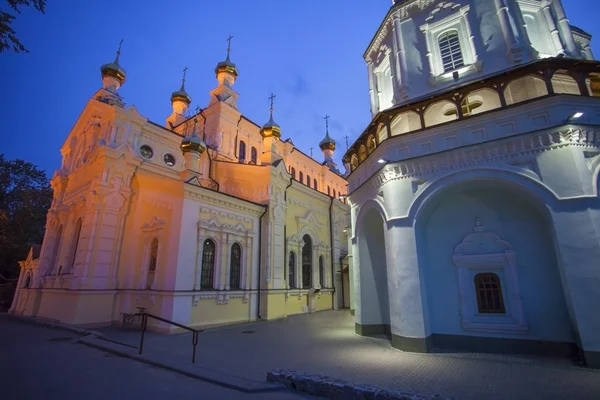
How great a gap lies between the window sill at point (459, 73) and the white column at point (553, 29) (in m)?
2.47

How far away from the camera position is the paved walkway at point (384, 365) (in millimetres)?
4945

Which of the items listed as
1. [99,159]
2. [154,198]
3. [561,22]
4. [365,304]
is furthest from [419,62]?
[99,159]

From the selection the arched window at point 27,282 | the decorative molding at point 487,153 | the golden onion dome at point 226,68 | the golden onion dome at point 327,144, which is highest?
the golden onion dome at point 226,68

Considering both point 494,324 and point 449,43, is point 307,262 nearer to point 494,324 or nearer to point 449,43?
point 494,324

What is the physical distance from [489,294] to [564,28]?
9.31 meters

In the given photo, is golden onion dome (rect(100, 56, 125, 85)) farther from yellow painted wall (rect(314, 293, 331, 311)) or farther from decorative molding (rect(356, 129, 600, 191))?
yellow painted wall (rect(314, 293, 331, 311))

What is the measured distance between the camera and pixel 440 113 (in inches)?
379

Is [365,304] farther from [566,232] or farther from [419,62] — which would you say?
[419,62]

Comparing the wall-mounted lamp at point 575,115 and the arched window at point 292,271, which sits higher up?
the wall-mounted lamp at point 575,115

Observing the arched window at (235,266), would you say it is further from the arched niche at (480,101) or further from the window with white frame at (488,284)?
the arched niche at (480,101)

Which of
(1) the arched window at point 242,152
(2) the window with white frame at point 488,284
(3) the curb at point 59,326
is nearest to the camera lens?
(2) the window with white frame at point 488,284

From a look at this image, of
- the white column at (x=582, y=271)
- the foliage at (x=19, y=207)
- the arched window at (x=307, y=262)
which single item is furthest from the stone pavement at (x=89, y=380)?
the foliage at (x=19, y=207)

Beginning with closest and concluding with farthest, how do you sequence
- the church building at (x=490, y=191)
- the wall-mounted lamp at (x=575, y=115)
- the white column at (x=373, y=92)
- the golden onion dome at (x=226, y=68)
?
the wall-mounted lamp at (x=575, y=115), the church building at (x=490, y=191), the white column at (x=373, y=92), the golden onion dome at (x=226, y=68)

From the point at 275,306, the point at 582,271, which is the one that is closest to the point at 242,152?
the point at 275,306
